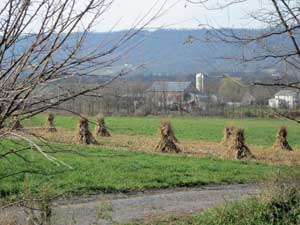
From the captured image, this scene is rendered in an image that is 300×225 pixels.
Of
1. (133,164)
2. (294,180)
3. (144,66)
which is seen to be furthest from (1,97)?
(133,164)

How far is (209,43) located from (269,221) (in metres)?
3.76

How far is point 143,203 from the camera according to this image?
44.6ft

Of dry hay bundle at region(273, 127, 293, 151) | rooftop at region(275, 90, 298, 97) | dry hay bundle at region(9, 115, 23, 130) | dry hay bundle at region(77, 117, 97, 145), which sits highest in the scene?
rooftop at region(275, 90, 298, 97)

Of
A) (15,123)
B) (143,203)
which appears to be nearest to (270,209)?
(143,203)

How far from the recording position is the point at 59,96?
3238 millimetres

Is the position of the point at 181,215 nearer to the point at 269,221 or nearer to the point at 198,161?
the point at 269,221

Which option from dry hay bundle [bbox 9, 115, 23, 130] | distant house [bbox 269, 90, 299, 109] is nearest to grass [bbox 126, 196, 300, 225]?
distant house [bbox 269, 90, 299, 109]

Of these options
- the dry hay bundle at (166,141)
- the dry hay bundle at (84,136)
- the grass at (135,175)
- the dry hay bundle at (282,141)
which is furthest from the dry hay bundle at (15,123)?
the dry hay bundle at (282,141)

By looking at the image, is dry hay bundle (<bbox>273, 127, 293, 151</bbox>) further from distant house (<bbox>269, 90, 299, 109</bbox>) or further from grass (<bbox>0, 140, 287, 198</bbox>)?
distant house (<bbox>269, 90, 299, 109</bbox>)

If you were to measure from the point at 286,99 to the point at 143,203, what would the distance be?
→ 684 centimetres

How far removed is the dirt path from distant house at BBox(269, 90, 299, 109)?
3.73 m

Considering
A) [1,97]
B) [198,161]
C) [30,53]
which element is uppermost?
[30,53]

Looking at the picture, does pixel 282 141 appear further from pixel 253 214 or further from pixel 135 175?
pixel 253 214

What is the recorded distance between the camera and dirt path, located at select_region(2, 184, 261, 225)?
11211 millimetres
